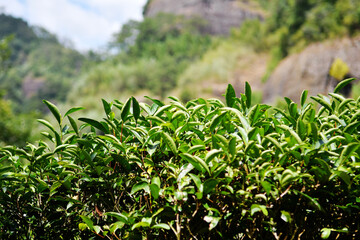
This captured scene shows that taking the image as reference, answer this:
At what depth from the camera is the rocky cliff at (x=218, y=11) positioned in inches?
1358

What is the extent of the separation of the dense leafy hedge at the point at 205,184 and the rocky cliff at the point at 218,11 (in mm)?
34918

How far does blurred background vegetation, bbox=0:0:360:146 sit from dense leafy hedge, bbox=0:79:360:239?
10690mm

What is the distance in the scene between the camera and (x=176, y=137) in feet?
2.68

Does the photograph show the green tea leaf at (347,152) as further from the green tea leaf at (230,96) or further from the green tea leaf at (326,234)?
the green tea leaf at (230,96)

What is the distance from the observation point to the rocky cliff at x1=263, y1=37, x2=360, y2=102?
11663 millimetres

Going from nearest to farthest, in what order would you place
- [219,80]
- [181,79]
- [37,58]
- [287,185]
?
[287,185]
[219,80]
[181,79]
[37,58]

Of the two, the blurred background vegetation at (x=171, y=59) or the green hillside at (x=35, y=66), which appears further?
the green hillside at (x=35, y=66)

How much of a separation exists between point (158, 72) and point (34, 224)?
23509 millimetres

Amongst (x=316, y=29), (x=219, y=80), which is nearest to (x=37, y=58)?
(x=219, y=80)

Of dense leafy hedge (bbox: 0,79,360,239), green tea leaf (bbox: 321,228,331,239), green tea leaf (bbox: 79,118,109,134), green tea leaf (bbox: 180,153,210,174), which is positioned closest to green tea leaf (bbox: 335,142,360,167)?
dense leafy hedge (bbox: 0,79,360,239)

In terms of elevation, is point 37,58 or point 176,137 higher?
point 37,58

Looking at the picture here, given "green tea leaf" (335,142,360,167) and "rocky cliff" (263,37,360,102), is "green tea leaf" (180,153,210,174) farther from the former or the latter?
"rocky cliff" (263,37,360,102)

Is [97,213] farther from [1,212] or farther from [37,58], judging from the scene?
[37,58]

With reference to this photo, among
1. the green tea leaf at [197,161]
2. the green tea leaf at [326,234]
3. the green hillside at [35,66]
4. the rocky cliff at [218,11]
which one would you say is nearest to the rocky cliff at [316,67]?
the green tea leaf at [326,234]
